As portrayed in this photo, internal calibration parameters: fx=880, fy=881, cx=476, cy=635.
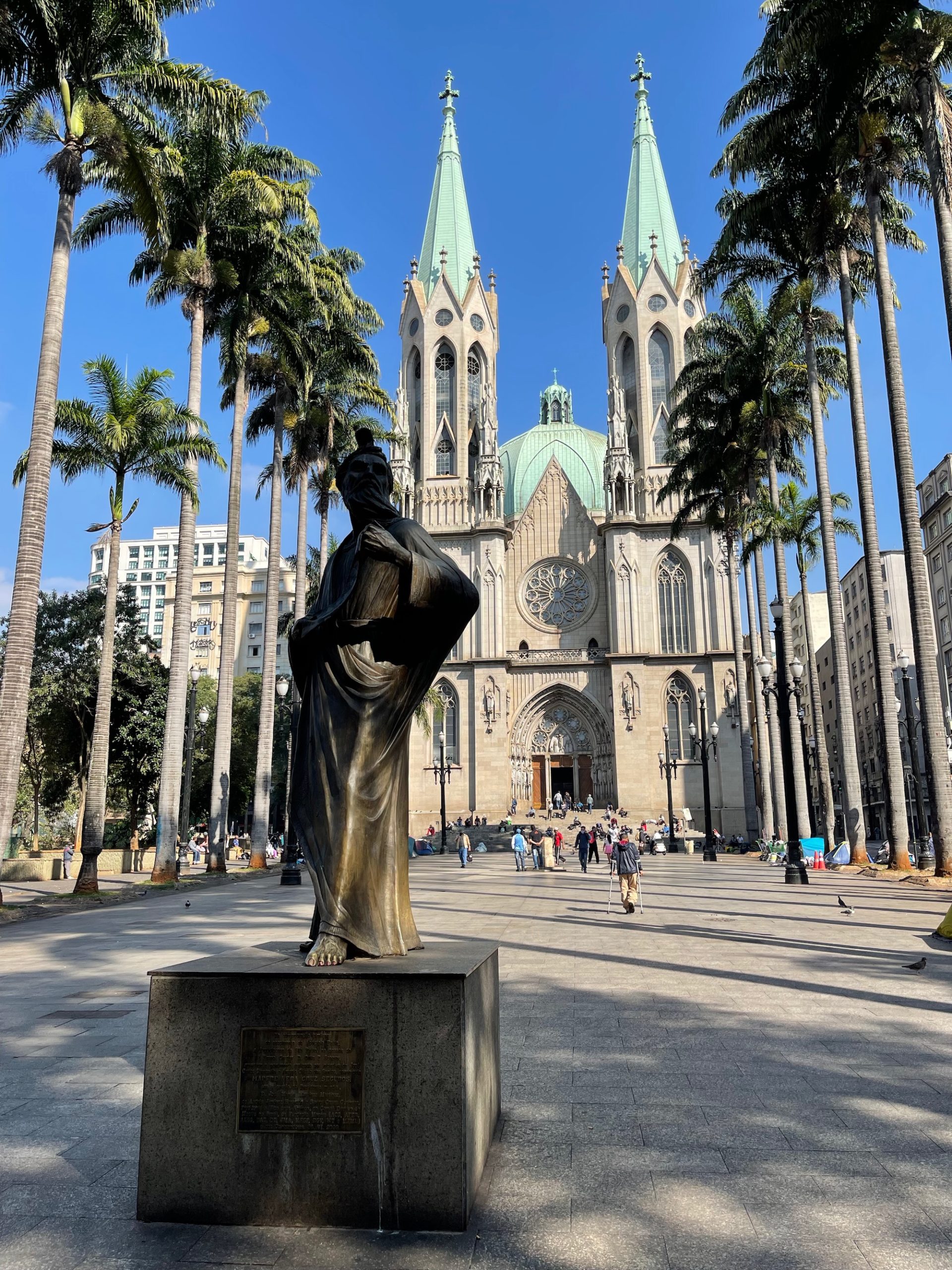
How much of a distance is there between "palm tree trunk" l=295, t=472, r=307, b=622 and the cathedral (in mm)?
17692

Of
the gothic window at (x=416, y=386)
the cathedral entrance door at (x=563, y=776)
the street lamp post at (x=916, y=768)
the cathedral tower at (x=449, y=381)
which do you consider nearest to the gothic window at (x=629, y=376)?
the cathedral tower at (x=449, y=381)

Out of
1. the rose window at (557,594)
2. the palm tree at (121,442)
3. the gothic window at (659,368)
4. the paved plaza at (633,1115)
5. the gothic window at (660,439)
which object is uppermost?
A: the gothic window at (659,368)

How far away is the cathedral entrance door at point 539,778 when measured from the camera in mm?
51531

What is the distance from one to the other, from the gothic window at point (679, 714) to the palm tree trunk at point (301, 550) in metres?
26.5

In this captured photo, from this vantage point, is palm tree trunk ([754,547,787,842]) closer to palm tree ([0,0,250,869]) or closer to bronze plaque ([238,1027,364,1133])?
palm tree ([0,0,250,869])

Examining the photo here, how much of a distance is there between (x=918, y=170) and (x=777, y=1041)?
20.8 m

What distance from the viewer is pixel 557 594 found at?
5353 cm

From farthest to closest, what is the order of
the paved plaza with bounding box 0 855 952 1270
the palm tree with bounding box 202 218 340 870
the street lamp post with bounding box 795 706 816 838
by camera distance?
the street lamp post with bounding box 795 706 816 838 < the palm tree with bounding box 202 218 340 870 < the paved plaza with bounding box 0 855 952 1270

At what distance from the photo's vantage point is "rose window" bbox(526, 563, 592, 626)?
53062 millimetres

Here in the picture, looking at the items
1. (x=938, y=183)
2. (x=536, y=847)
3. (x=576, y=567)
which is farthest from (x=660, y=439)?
(x=938, y=183)

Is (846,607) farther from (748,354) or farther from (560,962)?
(560,962)

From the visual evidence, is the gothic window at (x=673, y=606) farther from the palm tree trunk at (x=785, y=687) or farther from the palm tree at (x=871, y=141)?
the palm tree at (x=871, y=141)

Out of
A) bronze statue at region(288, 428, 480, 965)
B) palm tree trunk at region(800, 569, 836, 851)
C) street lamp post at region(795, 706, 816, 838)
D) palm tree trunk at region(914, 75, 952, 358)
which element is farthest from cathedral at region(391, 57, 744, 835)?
bronze statue at region(288, 428, 480, 965)

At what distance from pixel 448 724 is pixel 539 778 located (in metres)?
6.38
